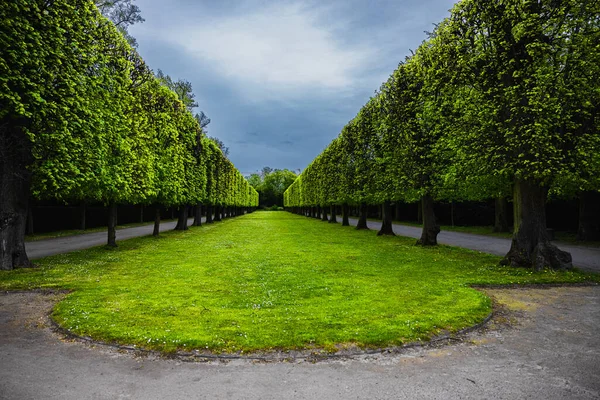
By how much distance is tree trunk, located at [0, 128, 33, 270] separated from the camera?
1254 cm

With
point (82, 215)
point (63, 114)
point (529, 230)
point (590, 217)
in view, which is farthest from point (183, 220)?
point (590, 217)

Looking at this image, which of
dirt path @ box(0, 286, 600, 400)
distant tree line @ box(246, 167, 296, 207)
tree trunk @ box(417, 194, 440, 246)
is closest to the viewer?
dirt path @ box(0, 286, 600, 400)

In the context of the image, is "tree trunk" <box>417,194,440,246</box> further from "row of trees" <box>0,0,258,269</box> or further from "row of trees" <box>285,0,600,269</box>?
"row of trees" <box>0,0,258,269</box>

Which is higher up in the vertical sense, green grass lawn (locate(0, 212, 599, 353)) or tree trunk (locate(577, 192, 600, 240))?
tree trunk (locate(577, 192, 600, 240))

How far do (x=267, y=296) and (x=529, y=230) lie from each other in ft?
35.4

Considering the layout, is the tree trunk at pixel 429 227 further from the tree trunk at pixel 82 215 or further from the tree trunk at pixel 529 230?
the tree trunk at pixel 82 215

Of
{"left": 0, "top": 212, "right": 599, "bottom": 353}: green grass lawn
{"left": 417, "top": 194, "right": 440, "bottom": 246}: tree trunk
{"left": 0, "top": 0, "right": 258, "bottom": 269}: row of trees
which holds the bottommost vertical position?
{"left": 0, "top": 212, "right": 599, "bottom": 353}: green grass lawn

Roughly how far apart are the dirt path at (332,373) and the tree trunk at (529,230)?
7.45 metres

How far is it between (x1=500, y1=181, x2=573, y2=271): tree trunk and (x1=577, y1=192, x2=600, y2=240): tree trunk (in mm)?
13112

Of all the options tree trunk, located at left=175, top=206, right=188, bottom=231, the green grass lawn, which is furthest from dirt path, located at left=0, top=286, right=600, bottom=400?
tree trunk, located at left=175, top=206, right=188, bottom=231

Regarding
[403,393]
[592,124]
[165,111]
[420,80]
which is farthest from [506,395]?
[165,111]

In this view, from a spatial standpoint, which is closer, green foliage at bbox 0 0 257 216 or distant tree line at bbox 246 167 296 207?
green foliage at bbox 0 0 257 216

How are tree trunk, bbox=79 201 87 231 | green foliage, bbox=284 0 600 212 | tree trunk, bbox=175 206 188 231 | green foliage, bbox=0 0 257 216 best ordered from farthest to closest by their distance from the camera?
tree trunk, bbox=175 206 188 231, tree trunk, bbox=79 201 87 231, green foliage, bbox=284 0 600 212, green foliage, bbox=0 0 257 216

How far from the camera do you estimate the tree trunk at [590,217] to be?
24.1 meters
